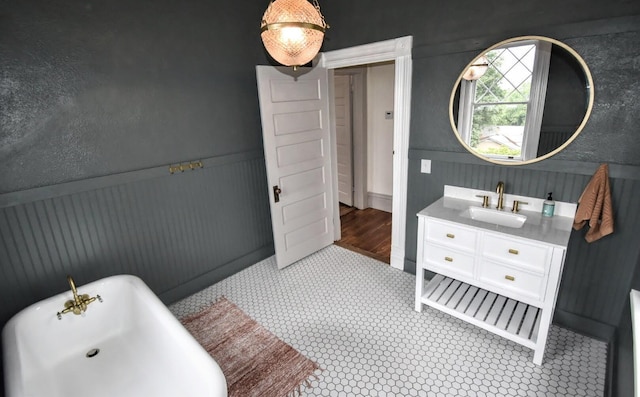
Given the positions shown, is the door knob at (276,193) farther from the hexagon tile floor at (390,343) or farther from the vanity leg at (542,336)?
the vanity leg at (542,336)

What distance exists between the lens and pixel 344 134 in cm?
464

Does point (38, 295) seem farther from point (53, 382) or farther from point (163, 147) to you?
point (163, 147)

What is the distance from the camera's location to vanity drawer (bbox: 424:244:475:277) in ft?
7.06

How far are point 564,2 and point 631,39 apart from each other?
1.34ft

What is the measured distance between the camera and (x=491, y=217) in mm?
2307

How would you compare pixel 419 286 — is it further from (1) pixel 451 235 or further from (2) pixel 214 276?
(2) pixel 214 276

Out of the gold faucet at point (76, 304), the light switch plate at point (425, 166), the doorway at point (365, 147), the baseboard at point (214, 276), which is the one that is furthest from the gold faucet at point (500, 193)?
the gold faucet at point (76, 304)

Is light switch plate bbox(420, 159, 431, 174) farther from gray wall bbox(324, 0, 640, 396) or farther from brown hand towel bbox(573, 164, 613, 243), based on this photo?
brown hand towel bbox(573, 164, 613, 243)

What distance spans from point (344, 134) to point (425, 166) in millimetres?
2115

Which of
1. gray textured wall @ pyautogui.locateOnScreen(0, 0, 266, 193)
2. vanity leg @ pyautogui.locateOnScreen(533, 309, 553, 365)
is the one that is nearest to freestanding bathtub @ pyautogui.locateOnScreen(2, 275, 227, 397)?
gray textured wall @ pyautogui.locateOnScreen(0, 0, 266, 193)

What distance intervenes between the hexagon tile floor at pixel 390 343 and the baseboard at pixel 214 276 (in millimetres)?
70

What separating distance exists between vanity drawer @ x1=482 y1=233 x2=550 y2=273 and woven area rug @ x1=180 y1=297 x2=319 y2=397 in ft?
4.31

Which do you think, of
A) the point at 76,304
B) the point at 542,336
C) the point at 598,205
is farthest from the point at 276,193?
the point at 598,205

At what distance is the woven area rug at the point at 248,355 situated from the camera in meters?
1.93
